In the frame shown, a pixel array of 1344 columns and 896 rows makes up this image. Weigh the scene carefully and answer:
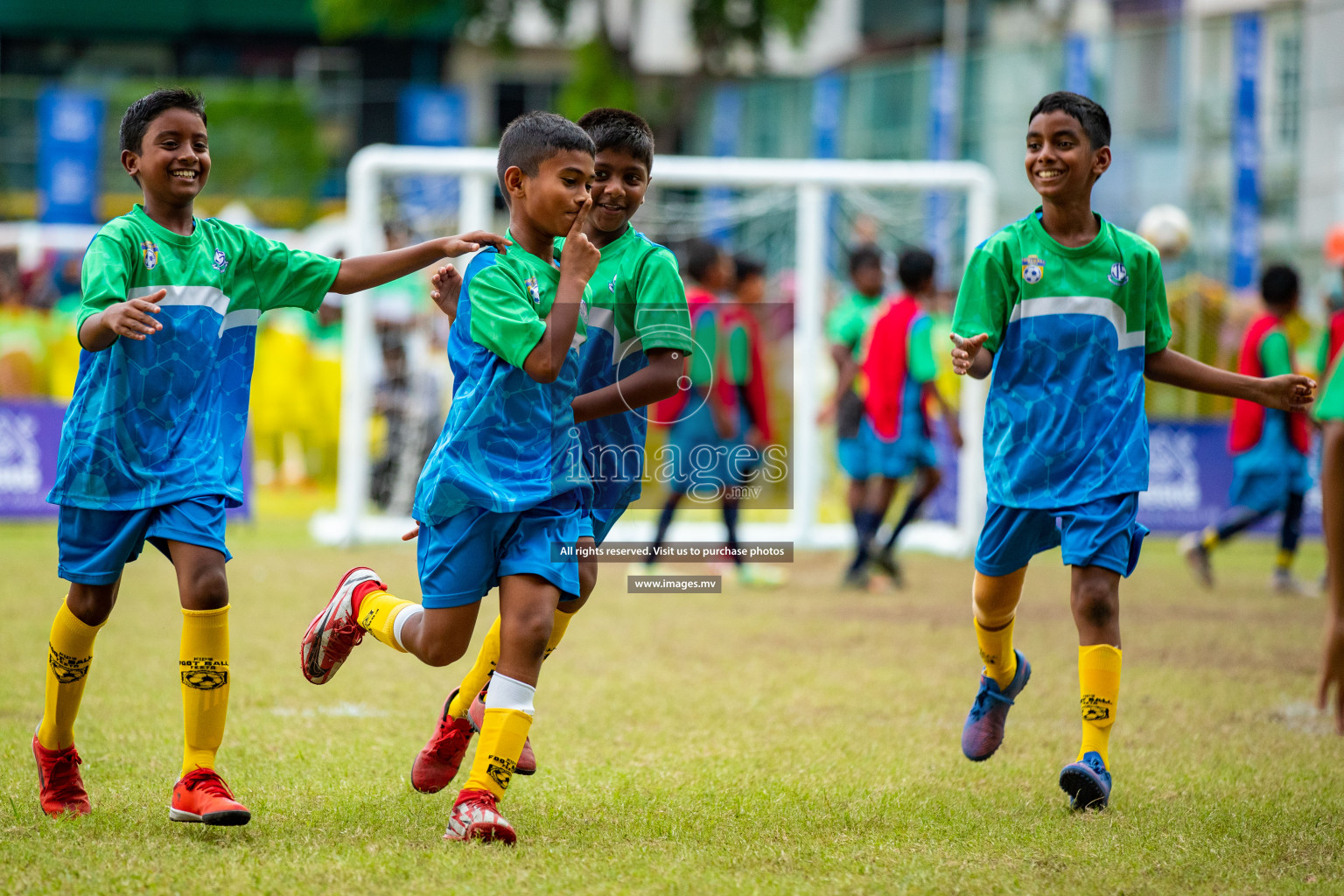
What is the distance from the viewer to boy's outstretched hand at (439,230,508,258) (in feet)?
12.5

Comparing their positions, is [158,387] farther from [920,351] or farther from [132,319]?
[920,351]

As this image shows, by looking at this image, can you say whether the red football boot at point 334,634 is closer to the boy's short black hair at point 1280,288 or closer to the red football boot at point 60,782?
the red football boot at point 60,782

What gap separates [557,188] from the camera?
373 cm

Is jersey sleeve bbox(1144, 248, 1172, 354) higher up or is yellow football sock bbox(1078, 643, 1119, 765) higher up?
jersey sleeve bbox(1144, 248, 1172, 354)

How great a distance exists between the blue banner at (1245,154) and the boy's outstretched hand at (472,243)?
1643 centimetres

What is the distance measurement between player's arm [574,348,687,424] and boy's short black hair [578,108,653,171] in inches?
23.1

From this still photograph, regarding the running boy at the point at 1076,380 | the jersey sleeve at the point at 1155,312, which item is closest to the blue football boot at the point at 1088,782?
the running boy at the point at 1076,380

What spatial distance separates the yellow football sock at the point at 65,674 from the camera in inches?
157

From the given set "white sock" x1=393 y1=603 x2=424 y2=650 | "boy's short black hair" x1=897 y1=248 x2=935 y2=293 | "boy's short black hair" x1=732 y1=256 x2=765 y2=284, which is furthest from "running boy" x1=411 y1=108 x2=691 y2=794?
"boy's short black hair" x1=732 y1=256 x2=765 y2=284

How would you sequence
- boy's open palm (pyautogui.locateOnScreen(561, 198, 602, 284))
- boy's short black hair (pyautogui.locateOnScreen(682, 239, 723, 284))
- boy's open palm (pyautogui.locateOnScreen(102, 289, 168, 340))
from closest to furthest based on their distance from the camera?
boy's open palm (pyautogui.locateOnScreen(102, 289, 168, 340)) < boy's open palm (pyautogui.locateOnScreen(561, 198, 602, 284)) < boy's short black hair (pyautogui.locateOnScreen(682, 239, 723, 284))

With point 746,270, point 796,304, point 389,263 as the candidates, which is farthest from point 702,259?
point 389,263

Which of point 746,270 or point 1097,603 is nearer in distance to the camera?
point 1097,603

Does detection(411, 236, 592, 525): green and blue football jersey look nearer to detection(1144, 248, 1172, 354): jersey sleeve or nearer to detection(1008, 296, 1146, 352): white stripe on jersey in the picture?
detection(1008, 296, 1146, 352): white stripe on jersey

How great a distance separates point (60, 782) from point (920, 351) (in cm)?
675
